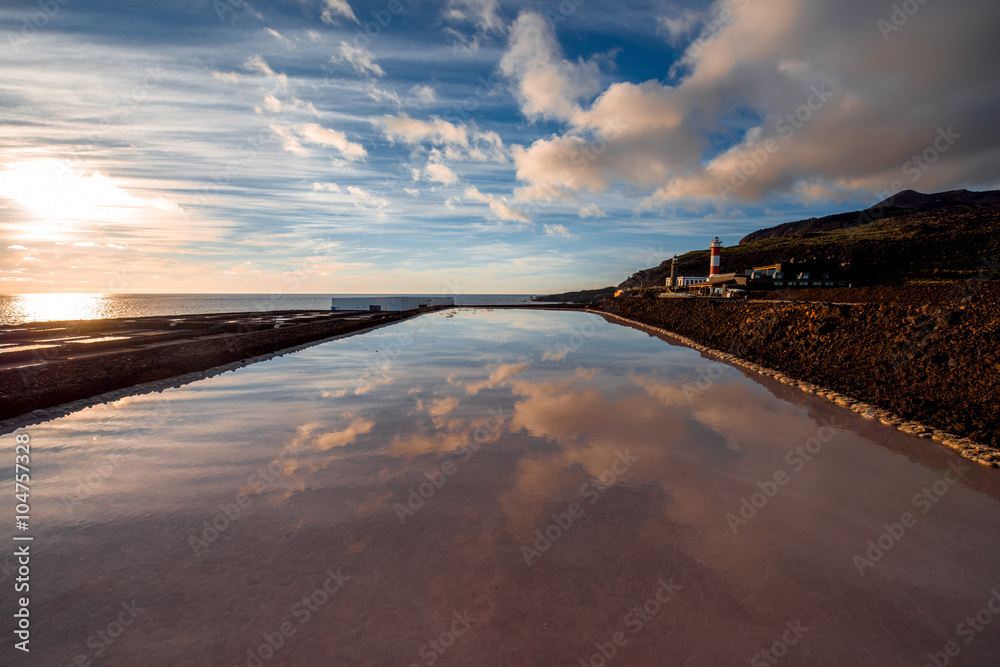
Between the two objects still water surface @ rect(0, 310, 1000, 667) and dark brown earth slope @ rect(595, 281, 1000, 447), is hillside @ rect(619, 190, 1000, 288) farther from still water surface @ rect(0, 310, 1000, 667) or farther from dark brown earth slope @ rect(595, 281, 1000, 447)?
still water surface @ rect(0, 310, 1000, 667)

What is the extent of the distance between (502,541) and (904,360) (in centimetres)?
1811

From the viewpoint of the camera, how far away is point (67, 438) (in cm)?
1055

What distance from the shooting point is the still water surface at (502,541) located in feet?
13.5

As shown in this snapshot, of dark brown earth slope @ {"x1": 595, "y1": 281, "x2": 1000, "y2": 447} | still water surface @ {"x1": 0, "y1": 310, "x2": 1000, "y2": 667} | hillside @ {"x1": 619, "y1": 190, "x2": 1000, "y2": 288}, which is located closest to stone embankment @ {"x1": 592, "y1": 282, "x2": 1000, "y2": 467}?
dark brown earth slope @ {"x1": 595, "y1": 281, "x2": 1000, "y2": 447}

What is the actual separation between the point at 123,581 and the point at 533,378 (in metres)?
14.3

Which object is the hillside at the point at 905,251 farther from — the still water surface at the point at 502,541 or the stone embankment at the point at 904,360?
the still water surface at the point at 502,541

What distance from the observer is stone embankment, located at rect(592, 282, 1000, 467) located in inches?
436

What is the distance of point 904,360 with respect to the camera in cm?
1522

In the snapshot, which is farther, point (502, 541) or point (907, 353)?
point (907, 353)

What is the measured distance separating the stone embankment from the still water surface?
58.5 inches

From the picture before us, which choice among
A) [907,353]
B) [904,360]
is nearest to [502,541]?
[904,360]

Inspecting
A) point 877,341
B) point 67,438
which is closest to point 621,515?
point 67,438

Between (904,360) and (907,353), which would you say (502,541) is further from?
(907,353)

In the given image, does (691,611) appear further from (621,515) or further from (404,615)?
(404,615)
